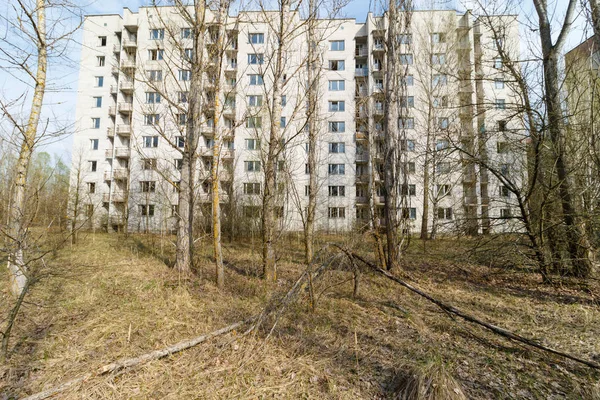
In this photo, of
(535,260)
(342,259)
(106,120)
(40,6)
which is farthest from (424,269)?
(106,120)

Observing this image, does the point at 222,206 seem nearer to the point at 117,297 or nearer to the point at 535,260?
the point at 117,297

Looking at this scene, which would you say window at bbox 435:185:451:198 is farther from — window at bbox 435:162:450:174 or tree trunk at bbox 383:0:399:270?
tree trunk at bbox 383:0:399:270

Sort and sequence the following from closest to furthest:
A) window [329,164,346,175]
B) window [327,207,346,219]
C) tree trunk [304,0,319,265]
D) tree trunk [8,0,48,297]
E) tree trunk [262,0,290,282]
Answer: tree trunk [8,0,48,297] → tree trunk [262,0,290,282] → tree trunk [304,0,319,265] → window [327,207,346,219] → window [329,164,346,175]

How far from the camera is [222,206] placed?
19.7 meters

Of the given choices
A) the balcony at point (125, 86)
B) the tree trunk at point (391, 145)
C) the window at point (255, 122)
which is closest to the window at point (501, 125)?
the tree trunk at point (391, 145)

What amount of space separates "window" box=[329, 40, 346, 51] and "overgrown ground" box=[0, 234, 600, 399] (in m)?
28.3

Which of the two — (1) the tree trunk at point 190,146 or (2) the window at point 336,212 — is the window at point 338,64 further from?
(1) the tree trunk at point 190,146

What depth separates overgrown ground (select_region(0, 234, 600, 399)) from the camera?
2912 mm


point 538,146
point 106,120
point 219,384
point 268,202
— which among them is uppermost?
point 106,120

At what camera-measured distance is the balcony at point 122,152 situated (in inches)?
1127

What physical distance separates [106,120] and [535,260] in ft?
120

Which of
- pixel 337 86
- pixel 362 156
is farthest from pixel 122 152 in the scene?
pixel 362 156

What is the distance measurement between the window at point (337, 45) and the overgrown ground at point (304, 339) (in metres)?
28.3

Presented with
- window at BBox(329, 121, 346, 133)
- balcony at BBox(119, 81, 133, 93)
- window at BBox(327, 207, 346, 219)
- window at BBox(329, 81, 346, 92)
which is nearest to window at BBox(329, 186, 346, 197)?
window at BBox(327, 207, 346, 219)
